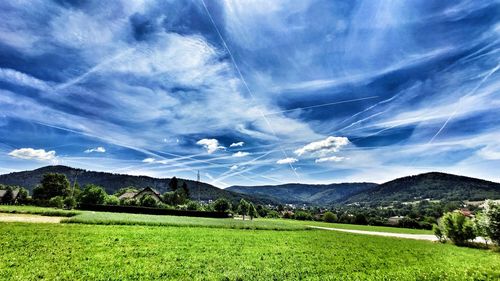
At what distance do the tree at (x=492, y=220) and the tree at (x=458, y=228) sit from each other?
3957mm

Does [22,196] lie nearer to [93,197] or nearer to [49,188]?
[49,188]

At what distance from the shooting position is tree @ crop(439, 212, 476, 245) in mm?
39812

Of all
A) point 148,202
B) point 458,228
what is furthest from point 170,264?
point 148,202

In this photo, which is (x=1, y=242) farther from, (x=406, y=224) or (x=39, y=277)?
(x=406, y=224)

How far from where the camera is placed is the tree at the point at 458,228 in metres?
39.8

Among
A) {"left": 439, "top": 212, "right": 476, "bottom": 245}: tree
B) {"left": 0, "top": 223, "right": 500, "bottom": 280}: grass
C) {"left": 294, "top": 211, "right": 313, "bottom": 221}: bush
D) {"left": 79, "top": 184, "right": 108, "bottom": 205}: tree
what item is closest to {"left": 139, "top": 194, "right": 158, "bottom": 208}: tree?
{"left": 79, "top": 184, "right": 108, "bottom": 205}: tree

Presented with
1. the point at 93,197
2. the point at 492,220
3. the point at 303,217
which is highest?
the point at 93,197

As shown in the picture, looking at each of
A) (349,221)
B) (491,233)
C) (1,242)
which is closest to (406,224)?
(349,221)

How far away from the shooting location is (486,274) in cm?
1295

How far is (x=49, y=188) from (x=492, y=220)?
400ft

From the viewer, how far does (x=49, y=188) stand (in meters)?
97.1

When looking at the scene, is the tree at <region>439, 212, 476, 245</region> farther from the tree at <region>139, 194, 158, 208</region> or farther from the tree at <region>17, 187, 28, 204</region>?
the tree at <region>17, 187, 28, 204</region>

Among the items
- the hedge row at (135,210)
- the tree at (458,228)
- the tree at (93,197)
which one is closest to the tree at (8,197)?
the tree at (93,197)

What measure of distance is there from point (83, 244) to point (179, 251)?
6626mm
